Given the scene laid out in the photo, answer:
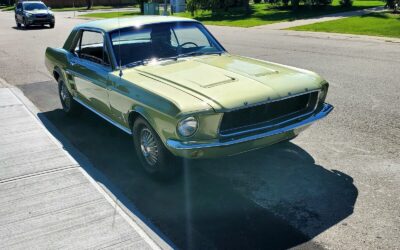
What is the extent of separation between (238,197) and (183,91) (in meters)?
1.21

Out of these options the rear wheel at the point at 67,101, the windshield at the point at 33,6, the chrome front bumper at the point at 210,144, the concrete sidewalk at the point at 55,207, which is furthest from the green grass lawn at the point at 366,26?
the windshield at the point at 33,6

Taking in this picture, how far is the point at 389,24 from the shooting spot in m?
19.8

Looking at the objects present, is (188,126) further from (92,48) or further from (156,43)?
(92,48)

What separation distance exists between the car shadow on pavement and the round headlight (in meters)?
0.72

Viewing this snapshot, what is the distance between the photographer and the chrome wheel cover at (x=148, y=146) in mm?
4496

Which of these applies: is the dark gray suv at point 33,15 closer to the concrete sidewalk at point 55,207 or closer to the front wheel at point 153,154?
the concrete sidewalk at point 55,207

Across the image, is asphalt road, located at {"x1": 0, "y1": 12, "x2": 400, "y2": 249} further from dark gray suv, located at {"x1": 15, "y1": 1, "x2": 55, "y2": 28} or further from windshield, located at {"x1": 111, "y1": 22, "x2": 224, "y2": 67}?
dark gray suv, located at {"x1": 15, "y1": 1, "x2": 55, "y2": 28}

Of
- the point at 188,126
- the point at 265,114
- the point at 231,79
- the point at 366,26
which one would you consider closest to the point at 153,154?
the point at 188,126

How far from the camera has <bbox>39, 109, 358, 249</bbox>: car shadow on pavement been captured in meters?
3.55

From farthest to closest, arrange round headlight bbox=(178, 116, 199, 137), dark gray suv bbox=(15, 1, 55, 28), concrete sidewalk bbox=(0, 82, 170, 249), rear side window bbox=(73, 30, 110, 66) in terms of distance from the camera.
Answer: dark gray suv bbox=(15, 1, 55, 28) < rear side window bbox=(73, 30, 110, 66) < round headlight bbox=(178, 116, 199, 137) < concrete sidewalk bbox=(0, 82, 170, 249)

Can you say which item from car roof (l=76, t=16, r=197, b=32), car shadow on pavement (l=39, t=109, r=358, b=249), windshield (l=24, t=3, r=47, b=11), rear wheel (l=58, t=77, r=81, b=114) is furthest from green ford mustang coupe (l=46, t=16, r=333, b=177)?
windshield (l=24, t=3, r=47, b=11)

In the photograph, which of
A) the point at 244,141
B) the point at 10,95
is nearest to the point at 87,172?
the point at 244,141

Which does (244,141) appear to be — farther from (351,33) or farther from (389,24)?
(389,24)

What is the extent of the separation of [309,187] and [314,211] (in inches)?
19.7
